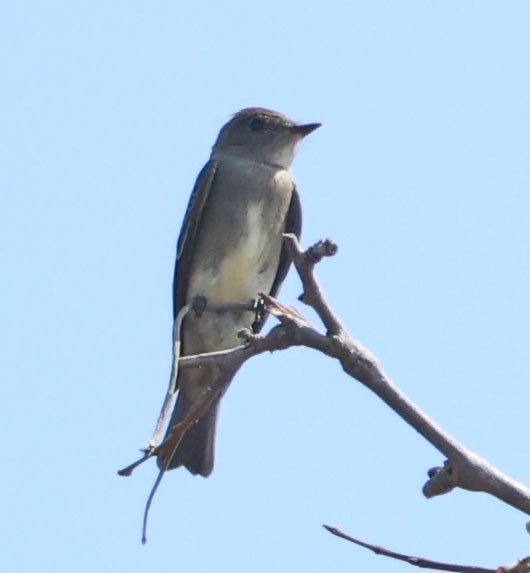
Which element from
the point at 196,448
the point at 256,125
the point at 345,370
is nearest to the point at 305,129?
the point at 256,125

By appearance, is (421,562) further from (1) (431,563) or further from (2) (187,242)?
(2) (187,242)

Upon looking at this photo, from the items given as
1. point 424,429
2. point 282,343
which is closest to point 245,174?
point 282,343

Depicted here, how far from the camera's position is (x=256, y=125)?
8.50 m

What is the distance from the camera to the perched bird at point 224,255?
7383 mm

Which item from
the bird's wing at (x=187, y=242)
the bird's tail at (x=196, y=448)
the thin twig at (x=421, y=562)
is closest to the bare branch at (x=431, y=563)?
the thin twig at (x=421, y=562)

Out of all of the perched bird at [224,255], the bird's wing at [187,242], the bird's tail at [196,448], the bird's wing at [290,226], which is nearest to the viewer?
the bird's tail at [196,448]

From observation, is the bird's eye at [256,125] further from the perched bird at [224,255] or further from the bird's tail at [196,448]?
the bird's tail at [196,448]

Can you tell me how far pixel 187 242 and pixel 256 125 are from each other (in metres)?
1.21

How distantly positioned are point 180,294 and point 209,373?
60cm

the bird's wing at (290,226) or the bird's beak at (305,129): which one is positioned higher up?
the bird's beak at (305,129)

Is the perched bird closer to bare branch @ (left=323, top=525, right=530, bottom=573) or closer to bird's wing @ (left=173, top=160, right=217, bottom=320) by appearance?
bird's wing @ (left=173, top=160, right=217, bottom=320)

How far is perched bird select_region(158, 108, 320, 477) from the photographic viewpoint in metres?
7.38

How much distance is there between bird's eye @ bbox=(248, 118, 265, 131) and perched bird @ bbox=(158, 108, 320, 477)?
1.23ft

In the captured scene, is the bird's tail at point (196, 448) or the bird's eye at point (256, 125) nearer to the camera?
the bird's tail at point (196, 448)
